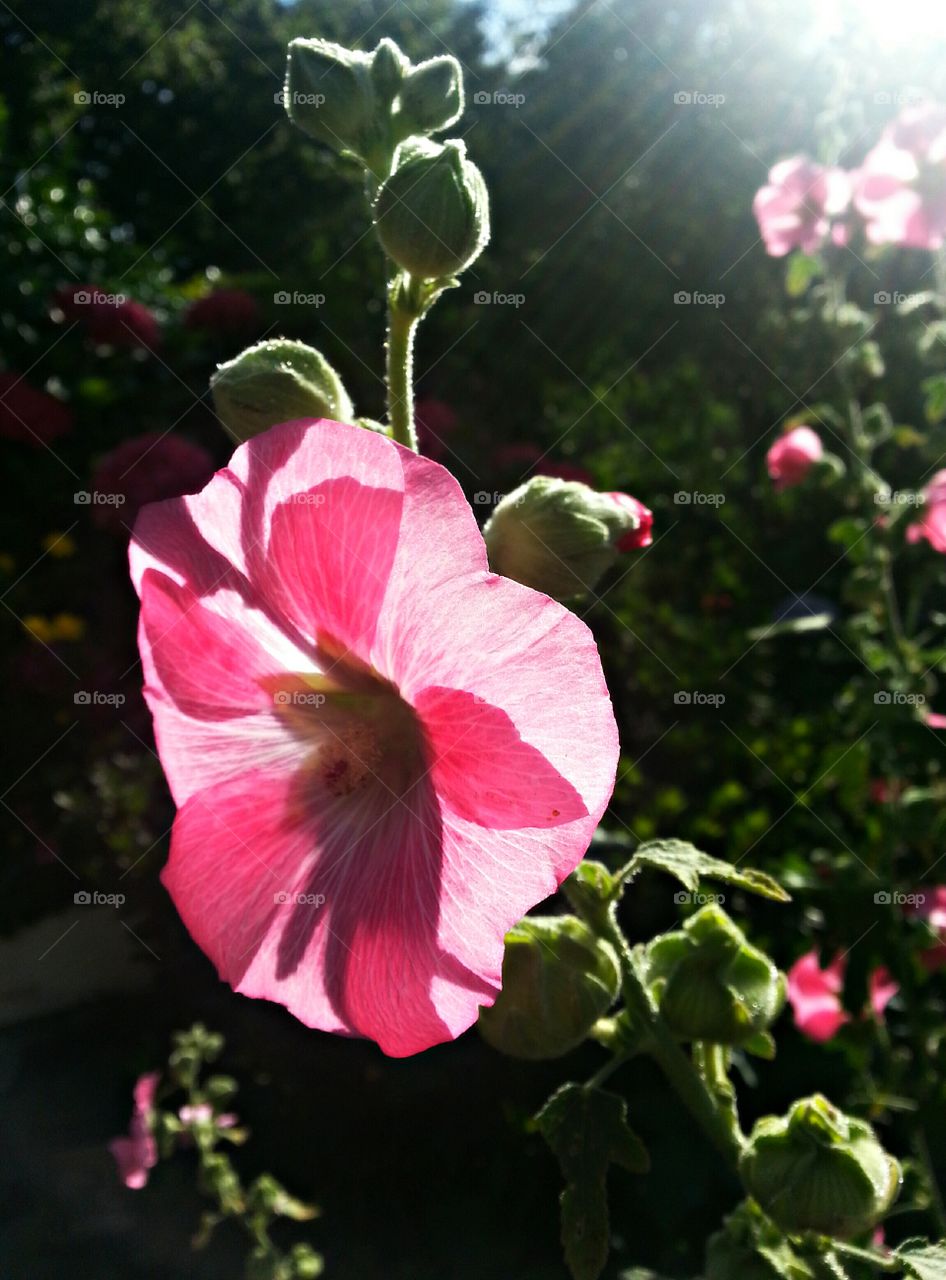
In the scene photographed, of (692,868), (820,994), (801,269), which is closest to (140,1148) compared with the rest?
(820,994)

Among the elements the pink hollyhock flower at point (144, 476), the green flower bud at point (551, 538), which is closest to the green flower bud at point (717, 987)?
the green flower bud at point (551, 538)

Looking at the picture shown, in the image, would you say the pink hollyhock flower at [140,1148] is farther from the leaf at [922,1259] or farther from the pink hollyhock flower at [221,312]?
the pink hollyhock flower at [221,312]

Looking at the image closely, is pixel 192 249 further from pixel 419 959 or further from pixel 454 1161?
pixel 419 959

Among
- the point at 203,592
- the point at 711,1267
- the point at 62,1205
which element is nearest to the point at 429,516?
the point at 203,592

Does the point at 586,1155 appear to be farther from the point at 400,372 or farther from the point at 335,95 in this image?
the point at 335,95

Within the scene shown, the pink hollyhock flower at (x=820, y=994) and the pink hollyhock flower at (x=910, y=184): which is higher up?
the pink hollyhock flower at (x=910, y=184)

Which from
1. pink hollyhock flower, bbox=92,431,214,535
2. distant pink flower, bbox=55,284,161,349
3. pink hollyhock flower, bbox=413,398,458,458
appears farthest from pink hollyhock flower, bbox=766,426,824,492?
distant pink flower, bbox=55,284,161,349
